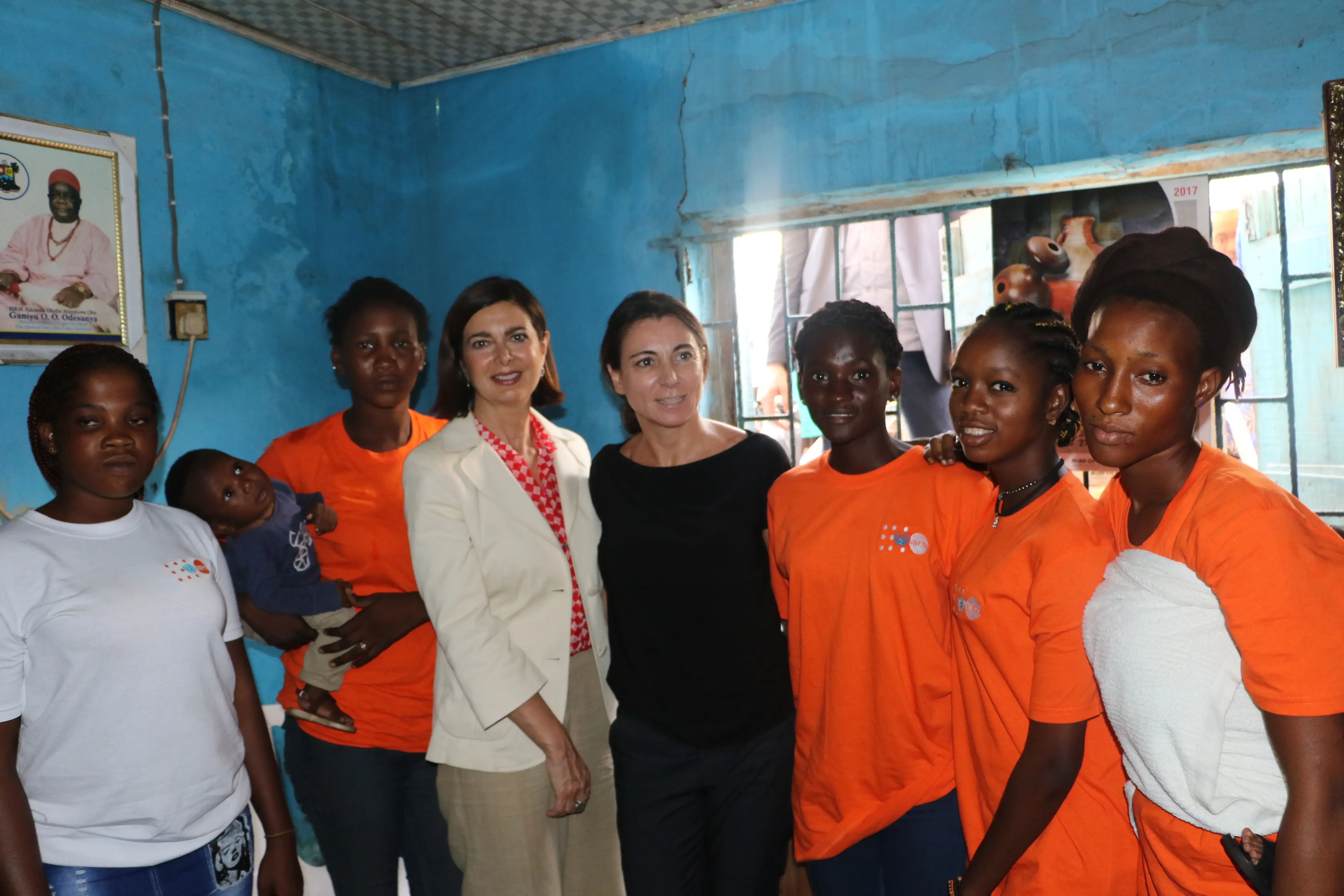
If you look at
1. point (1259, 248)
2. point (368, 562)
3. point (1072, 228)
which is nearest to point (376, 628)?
point (368, 562)

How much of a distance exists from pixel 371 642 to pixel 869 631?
1.12 m

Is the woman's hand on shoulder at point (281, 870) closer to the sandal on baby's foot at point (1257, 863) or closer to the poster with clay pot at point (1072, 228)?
the sandal on baby's foot at point (1257, 863)

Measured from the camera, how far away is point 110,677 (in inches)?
55.5

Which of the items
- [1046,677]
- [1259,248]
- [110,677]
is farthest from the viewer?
[1259,248]

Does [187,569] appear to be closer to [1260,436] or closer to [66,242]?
[66,242]

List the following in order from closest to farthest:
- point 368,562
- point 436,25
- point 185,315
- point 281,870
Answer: point 281,870, point 368,562, point 185,315, point 436,25

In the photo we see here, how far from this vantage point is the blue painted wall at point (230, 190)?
2.61 m

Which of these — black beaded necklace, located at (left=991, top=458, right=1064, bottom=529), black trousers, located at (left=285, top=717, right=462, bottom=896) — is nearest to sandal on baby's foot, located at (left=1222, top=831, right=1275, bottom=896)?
black beaded necklace, located at (left=991, top=458, right=1064, bottom=529)

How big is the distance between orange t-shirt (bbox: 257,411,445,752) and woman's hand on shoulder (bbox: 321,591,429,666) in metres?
0.05

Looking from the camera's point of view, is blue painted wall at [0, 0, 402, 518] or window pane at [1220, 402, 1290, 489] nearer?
blue painted wall at [0, 0, 402, 518]

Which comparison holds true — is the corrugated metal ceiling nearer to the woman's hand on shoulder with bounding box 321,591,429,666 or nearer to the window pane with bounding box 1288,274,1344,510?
the window pane with bounding box 1288,274,1344,510

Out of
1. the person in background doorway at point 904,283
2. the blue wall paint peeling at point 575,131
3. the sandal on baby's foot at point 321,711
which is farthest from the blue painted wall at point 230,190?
the person in background doorway at point 904,283

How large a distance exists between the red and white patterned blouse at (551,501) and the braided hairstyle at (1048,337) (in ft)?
3.20

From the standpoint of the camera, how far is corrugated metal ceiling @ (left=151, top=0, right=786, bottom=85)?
3.06 m
